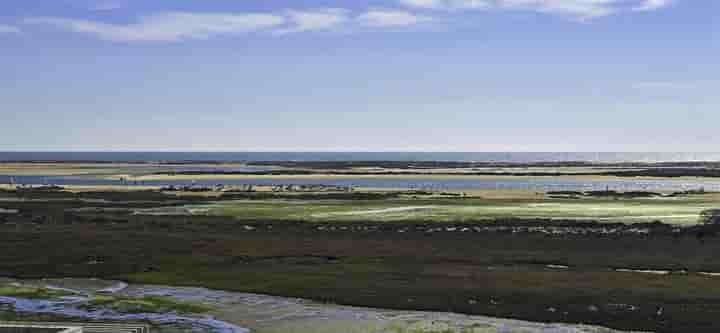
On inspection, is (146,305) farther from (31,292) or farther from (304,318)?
(304,318)

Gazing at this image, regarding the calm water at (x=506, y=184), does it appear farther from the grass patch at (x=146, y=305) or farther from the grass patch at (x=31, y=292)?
the grass patch at (x=146, y=305)

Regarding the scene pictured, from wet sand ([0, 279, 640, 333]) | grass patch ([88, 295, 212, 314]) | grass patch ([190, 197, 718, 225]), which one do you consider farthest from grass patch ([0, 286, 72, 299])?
grass patch ([190, 197, 718, 225])

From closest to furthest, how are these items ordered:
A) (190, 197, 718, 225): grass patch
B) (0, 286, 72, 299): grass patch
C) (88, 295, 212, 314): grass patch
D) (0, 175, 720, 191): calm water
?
(88, 295, 212, 314): grass patch → (0, 286, 72, 299): grass patch → (190, 197, 718, 225): grass patch → (0, 175, 720, 191): calm water

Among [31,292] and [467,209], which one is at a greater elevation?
[467,209]

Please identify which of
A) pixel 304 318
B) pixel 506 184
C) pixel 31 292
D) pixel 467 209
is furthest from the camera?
pixel 506 184

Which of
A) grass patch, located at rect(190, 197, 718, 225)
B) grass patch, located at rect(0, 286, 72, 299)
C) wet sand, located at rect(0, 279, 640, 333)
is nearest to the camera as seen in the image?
wet sand, located at rect(0, 279, 640, 333)

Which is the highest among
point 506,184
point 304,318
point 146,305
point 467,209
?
point 506,184

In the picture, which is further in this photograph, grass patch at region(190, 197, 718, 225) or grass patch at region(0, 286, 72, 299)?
grass patch at region(190, 197, 718, 225)

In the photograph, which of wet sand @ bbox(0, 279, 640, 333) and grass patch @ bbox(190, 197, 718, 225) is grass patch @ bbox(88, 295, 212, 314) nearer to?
wet sand @ bbox(0, 279, 640, 333)

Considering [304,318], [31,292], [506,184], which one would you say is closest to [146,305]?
[31,292]

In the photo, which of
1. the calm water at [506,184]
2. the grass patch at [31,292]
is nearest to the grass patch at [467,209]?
the grass patch at [31,292]

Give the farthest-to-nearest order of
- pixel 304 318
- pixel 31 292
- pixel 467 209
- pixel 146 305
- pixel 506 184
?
pixel 506 184 → pixel 467 209 → pixel 31 292 → pixel 146 305 → pixel 304 318
